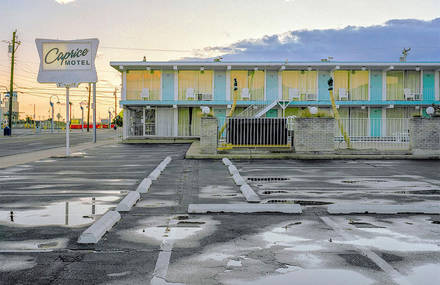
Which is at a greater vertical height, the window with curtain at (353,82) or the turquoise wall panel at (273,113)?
the window with curtain at (353,82)

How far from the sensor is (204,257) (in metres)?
4.71

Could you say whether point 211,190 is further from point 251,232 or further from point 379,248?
point 379,248

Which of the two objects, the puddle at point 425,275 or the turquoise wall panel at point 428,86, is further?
the turquoise wall panel at point 428,86

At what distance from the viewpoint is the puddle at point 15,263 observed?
4.34 meters

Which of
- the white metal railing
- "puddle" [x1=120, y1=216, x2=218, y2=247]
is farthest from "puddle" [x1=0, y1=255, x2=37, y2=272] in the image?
the white metal railing

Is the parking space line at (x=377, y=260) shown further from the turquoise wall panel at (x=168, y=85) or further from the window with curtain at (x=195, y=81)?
the turquoise wall panel at (x=168, y=85)

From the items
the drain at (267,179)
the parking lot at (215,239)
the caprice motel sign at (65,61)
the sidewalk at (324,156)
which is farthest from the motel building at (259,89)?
the parking lot at (215,239)

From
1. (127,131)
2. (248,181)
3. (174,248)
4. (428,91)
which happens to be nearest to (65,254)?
(174,248)

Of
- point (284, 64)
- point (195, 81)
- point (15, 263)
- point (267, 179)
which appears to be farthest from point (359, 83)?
point (15, 263)

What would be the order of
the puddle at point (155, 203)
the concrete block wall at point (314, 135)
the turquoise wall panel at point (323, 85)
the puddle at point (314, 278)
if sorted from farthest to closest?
the turquoise wall panel at point (323, 85) → the concrete block wall at point (314, 135) → the puddle at point (155, 203) → the puddle at point (314, 278)

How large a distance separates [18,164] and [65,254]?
12.6m

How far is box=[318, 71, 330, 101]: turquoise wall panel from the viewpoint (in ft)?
128

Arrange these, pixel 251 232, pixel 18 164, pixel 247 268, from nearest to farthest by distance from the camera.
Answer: pixel 247 268, pixel 251 232, pixel 18 164

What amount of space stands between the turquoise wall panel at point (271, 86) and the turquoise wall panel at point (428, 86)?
13100 millimetres
